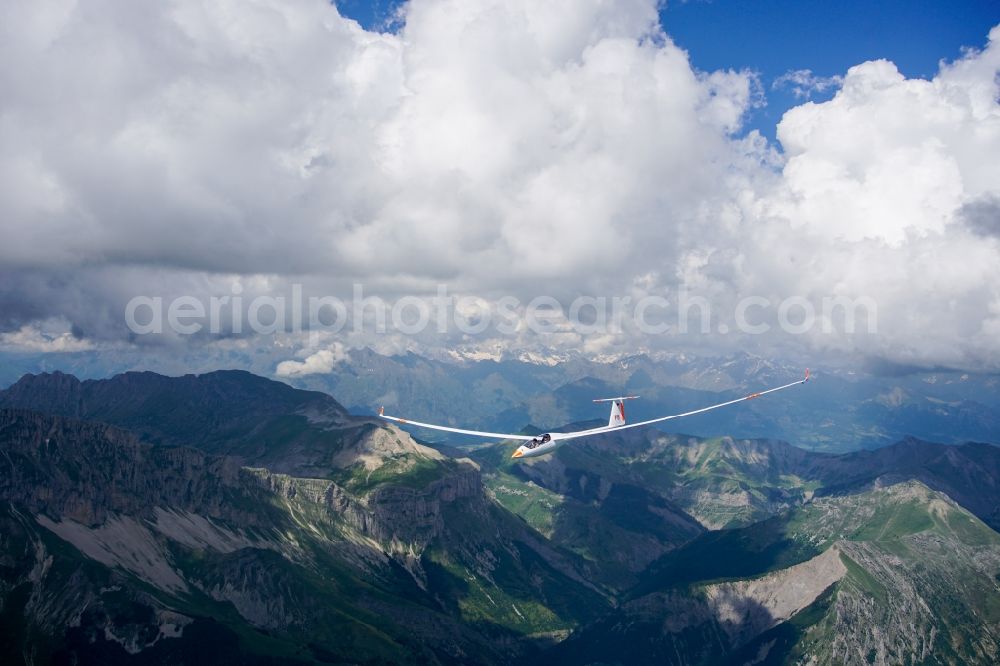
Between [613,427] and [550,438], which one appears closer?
[550,438]
